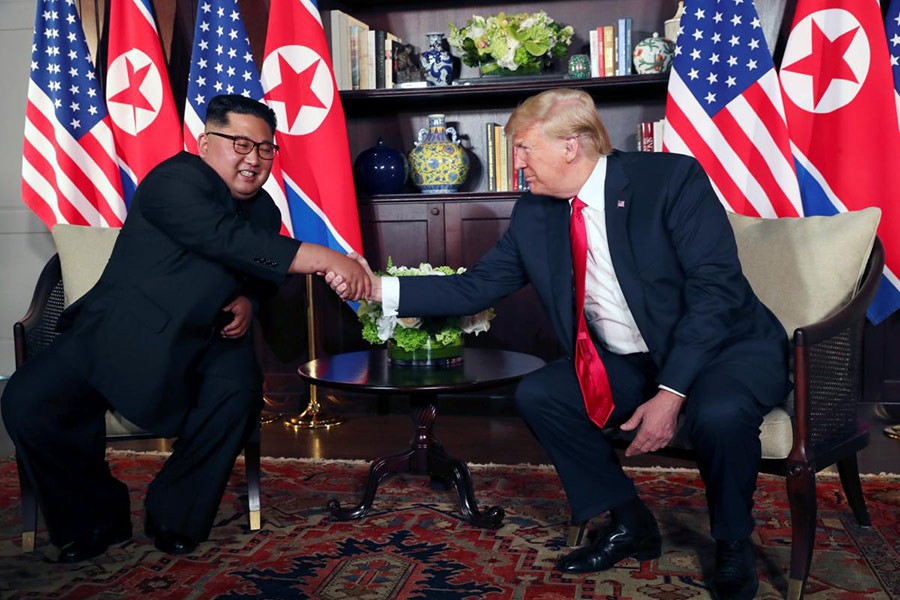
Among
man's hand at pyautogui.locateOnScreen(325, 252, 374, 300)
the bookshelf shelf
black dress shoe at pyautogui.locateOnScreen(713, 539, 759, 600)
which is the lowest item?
black dress shoe at pyautogui.locateOnScreen(713, 539, 759, 600)

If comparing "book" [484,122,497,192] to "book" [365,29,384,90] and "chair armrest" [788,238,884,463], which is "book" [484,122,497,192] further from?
"chair armrest" [788,238,884,463]

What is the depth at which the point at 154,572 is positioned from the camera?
7.88 ft

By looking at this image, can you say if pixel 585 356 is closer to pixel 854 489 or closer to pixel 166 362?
pixel 854 489

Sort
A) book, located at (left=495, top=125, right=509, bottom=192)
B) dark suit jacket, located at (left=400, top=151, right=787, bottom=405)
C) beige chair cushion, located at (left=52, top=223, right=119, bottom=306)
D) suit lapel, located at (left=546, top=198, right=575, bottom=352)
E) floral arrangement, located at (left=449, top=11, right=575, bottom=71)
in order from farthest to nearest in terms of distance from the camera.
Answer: book, located at (left=495, top=125, right=509, bottom=192), floral arrangement, located at (left=449, top=11, right=575, bottom=71), beige chair cushion, located at (left=52, top=223, right=119, bottom=306), suit lapel, located at (left=546, top=198, right=575, bottom=352), dark suit jacket, located at (left=400, top=151, right=787, bottom=405)

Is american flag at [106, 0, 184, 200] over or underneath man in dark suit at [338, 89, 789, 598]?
over

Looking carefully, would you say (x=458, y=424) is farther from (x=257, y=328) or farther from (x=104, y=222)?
(x=104, y=222)

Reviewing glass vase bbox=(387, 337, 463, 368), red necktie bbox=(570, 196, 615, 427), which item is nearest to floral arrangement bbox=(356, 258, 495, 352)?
glass vase bbox=(387, 337, 463, 368)

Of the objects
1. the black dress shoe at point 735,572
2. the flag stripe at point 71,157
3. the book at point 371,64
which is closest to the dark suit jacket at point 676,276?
the black dress shoe at point 735,572

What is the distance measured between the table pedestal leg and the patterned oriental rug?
0.14 feet

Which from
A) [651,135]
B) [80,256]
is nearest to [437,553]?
[80,256]

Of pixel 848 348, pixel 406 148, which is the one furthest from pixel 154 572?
pixel 406 148

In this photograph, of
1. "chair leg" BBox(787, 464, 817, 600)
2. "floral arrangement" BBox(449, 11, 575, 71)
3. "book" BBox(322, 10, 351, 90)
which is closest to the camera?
"chair leg" BBox(787, 464, 817, 600)

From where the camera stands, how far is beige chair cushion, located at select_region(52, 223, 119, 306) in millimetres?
2982

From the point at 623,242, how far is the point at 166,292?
47.7 inches
